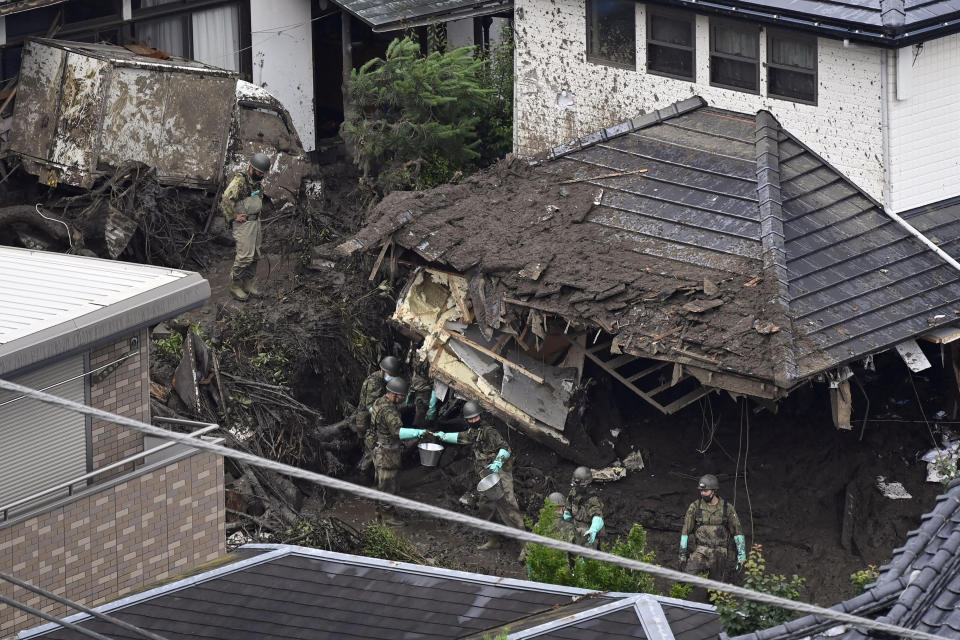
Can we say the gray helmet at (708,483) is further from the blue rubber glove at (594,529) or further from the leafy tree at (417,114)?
the leafy tree at (417,114)

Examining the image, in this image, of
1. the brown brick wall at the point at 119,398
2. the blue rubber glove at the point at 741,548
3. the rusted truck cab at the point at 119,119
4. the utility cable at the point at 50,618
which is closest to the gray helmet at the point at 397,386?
the blue rubber glove at the point at 741,548

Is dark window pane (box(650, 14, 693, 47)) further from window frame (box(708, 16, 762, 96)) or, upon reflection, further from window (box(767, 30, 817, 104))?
window (box(767, 30, 817, 104))

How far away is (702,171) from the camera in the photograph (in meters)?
19.3

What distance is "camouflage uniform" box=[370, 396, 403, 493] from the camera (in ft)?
62.0

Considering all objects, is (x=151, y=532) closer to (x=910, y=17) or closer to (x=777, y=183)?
(x=777, y=183)

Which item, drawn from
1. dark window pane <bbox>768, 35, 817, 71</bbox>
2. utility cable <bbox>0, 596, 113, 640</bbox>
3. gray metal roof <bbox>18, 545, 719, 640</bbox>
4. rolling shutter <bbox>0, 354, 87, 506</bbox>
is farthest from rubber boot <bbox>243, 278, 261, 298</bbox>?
utility cable <bbox>0, 596, 113, 640</bbox>

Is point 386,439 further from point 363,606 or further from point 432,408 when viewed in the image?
point 363,606

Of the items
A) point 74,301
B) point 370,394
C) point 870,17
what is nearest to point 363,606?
point 74,301

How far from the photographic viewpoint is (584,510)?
57.4ft

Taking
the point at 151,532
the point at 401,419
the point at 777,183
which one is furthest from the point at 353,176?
the point at 151,532

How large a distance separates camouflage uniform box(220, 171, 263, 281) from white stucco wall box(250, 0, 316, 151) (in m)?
4.07

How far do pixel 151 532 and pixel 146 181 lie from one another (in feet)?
33.8

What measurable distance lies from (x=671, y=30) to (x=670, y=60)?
1.30 feet

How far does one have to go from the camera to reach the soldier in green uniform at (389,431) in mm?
18891
